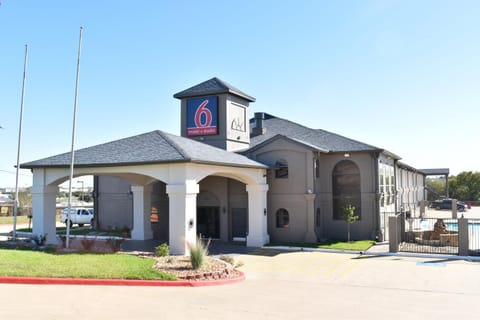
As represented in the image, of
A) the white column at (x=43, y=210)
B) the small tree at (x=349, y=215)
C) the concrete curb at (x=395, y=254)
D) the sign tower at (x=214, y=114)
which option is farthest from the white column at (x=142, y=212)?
the small tree at (x=349, y=215)

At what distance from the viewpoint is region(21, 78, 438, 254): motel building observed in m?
22.0

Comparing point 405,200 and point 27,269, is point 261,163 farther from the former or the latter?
point 405,200

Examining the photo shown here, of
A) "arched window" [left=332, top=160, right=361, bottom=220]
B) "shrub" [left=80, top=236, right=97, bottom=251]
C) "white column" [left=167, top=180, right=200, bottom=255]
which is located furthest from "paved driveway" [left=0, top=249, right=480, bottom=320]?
"arched window" [left=332, top=160, right=361, bottom=220]

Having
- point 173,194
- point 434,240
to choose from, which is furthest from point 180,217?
point 434,240

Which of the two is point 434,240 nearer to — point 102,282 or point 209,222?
point 209,222

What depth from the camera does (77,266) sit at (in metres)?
14.3

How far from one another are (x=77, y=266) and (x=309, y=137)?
19253 mm

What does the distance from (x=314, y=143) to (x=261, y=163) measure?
15.3 feet

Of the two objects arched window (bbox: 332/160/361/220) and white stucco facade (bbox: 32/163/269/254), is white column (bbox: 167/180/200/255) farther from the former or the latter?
arched window (bbox: 332/160/361/220)

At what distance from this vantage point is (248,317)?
9703mm

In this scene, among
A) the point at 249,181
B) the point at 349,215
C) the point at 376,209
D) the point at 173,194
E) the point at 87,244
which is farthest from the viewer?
the point at 376,209

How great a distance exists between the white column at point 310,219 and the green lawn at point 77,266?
11.3m

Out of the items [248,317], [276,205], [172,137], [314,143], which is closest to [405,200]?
[314,143]

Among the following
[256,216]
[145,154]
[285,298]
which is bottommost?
[285,298]
